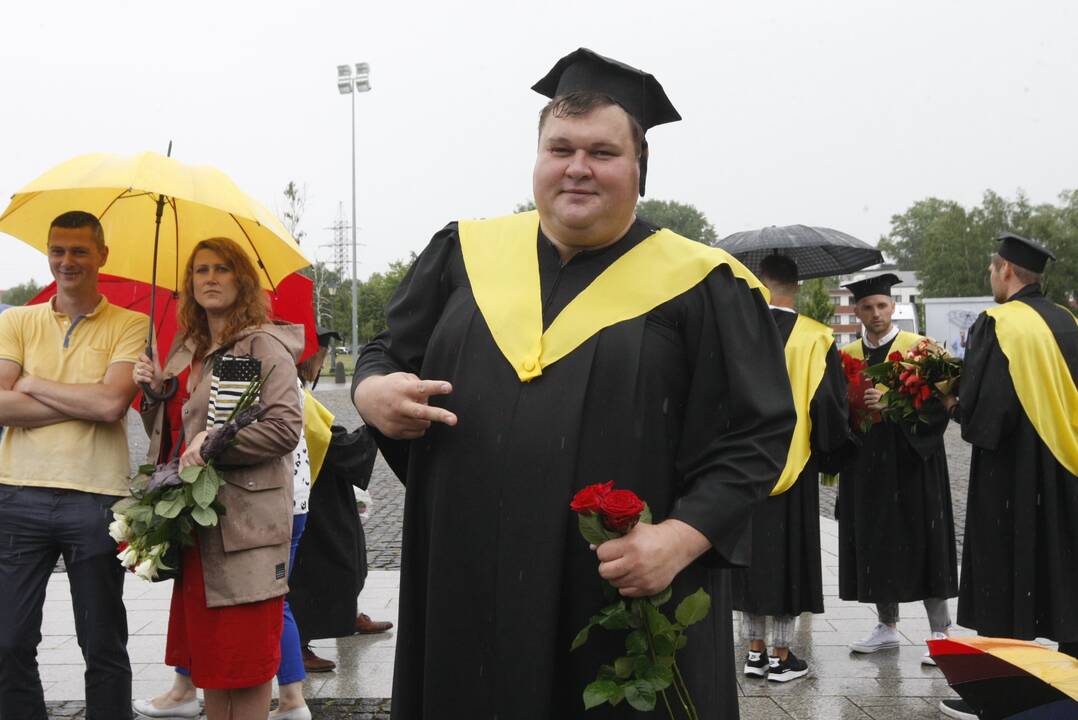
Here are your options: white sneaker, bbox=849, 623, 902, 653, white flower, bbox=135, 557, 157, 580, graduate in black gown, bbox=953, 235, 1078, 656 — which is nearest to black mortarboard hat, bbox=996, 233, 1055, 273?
graduate in black gown, bbox=953, 235, 1078, 656

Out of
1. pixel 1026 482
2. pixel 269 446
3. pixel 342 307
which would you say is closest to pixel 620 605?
pixel 269 446

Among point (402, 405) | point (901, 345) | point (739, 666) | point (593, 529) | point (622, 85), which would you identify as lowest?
point (739, 666)

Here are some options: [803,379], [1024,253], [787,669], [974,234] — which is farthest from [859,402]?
[974,234]

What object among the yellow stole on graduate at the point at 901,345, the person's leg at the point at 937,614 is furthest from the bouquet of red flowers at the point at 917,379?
the person's leg at the point at 937,614

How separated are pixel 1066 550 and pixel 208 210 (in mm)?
4545

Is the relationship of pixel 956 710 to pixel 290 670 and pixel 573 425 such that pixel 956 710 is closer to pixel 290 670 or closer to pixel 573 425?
pixel 290 670

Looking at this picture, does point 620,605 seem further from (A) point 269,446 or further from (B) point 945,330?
(B) point 945,330

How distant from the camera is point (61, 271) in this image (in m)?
4.26

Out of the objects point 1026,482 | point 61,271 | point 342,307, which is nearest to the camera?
point 61,271

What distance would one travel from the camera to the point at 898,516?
20.4 feet

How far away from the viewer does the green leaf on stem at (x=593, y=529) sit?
203 centimetres

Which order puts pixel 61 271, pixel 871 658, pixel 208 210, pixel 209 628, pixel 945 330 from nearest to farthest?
pixel 209 628 → pixel 61 271 → pixel 208 210 → pixel 871 658 → pixel 945 330

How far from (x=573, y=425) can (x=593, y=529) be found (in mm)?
329

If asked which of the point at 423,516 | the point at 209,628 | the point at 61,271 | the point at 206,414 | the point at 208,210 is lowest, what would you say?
the point at 209,628
